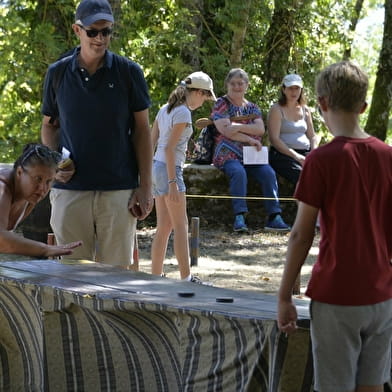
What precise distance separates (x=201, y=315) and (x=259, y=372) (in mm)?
318

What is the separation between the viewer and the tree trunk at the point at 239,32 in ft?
43.3

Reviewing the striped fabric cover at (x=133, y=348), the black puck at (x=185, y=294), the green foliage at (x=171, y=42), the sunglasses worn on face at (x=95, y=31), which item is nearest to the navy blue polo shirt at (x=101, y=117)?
the sunglasses worn on face at (x=95, y=31)

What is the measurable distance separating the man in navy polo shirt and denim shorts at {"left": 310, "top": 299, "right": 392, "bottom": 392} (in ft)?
7.06

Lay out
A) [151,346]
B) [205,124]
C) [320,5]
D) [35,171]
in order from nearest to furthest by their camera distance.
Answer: [151,346]
[35,171]
[205,124]
[320,5]

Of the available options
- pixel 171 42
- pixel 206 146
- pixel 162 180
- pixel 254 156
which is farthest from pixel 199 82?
pixel 171 42

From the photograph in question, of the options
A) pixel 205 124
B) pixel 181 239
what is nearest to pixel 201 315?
pixel 181 239

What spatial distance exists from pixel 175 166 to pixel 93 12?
95.6 inches

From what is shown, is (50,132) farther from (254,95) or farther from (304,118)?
(254,95)

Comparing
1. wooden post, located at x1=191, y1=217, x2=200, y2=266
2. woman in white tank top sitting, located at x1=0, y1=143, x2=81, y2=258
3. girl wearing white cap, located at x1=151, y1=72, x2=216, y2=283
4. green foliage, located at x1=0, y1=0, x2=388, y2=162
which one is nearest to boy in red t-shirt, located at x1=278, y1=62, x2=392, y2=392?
woman in white tank top sitting, located at x1=0, y1=143, x2=81, y2=258

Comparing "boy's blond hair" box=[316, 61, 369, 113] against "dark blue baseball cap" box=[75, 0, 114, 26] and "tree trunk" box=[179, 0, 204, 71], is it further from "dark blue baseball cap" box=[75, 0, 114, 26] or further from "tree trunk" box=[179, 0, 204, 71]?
"tree trunk" box=[179, 0, 204, 71]

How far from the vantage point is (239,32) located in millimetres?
13484

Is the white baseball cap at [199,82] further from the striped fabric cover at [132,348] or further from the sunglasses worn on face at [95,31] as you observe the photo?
the striped fabric cover at [132,348]

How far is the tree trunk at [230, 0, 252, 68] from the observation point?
43.3ft

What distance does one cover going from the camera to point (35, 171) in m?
4.77
